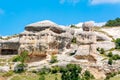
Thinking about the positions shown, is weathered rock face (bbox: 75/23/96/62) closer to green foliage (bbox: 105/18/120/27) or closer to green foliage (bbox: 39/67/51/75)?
green foliage (bbox: 39/67/51/75)

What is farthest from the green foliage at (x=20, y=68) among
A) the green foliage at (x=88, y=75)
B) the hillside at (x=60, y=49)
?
the green foliage at (x=88, y=75)

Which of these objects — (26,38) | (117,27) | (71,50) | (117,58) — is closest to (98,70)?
(117,58)

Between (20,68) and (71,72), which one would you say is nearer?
(71,72)

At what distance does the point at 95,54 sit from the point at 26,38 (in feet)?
33.4

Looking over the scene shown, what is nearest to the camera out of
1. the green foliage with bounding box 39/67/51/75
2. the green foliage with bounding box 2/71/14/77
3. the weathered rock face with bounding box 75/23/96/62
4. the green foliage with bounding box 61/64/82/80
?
the green foliage with bounding box 61/64/82/80

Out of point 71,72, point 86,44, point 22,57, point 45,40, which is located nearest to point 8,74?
point 22,57

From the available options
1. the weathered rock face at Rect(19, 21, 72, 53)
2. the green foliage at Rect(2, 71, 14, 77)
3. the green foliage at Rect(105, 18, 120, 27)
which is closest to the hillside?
the weathered rock face at Rect(19, 21, 72, 53)

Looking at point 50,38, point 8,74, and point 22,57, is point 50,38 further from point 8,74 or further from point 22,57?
point 8,74

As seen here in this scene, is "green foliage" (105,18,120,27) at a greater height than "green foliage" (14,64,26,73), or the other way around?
"green foliage" (105,18,120,27)

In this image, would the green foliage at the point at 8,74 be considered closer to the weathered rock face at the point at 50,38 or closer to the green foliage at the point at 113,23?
the weathered rock face at the point at 50,38

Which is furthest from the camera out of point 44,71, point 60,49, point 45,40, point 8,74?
point 60,49

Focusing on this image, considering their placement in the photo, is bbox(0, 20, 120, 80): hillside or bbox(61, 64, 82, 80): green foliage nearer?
bbox(61, 64, 82, 80): green foliage

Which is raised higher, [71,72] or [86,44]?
[86,44]

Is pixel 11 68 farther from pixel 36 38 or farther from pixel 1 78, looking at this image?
pixel 36 38
